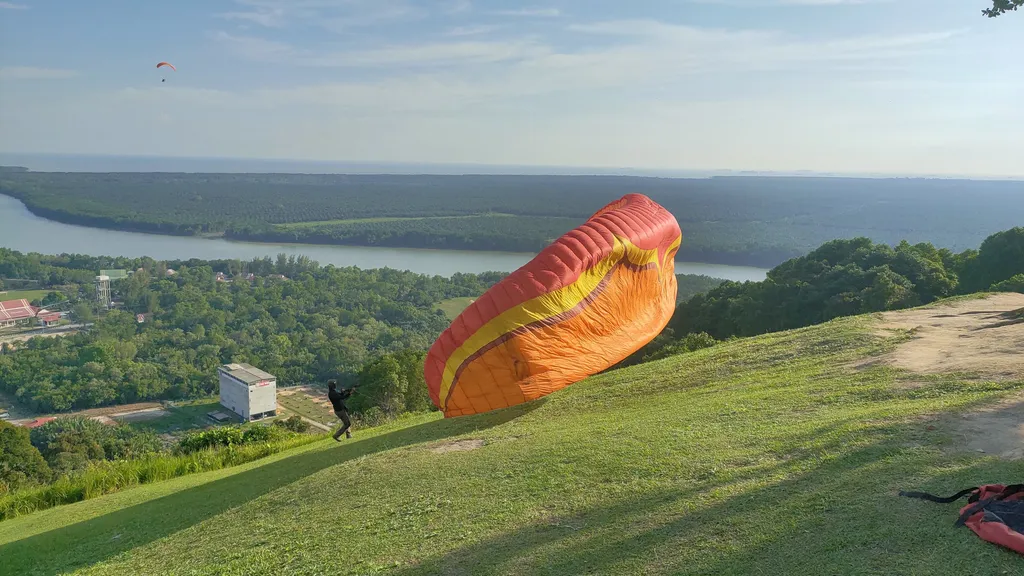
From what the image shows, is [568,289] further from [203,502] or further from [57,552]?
[57,552]

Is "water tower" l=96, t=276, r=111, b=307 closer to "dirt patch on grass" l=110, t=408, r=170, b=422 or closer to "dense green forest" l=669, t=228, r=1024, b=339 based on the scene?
"dirt patch on grass" l=110, t=408, r=170, b=422

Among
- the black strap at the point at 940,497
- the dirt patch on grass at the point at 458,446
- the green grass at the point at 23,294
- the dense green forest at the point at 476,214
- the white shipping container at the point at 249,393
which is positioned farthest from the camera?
the dense green forest at the point at 476,214

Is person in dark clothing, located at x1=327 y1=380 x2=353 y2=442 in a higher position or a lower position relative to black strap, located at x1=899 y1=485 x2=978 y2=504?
lower

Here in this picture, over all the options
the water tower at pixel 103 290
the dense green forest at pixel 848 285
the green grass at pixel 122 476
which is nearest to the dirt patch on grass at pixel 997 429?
the green grass at pixel 122 476

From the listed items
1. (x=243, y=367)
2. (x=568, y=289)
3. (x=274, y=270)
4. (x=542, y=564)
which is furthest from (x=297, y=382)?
(x=542, y=564)

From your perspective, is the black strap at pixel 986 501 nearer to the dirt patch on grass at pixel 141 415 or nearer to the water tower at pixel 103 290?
the dirt patch on grass at pixel 141 415

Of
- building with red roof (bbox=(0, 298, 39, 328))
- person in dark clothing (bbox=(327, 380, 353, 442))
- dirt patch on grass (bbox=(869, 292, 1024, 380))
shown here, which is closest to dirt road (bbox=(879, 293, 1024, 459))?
dirt patch on grass (bbox=(869, 292, 1024, 380))
